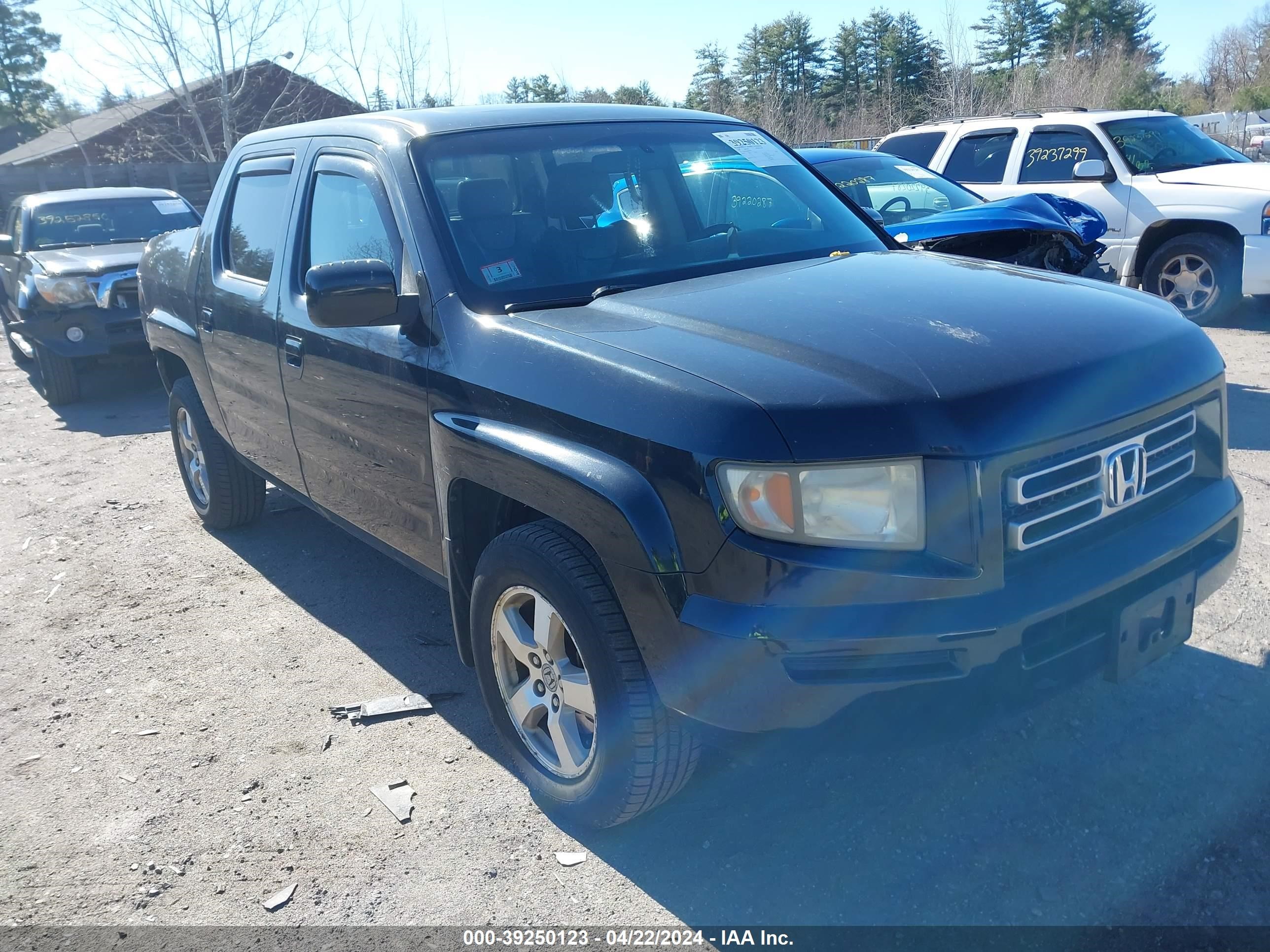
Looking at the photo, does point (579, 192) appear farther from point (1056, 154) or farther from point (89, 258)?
point (89, 258)

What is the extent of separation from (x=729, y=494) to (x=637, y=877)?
45.8 inches

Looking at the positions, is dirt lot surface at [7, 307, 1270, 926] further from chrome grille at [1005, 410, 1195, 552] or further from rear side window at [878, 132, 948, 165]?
rear side window at [878, 132, 948, 165]

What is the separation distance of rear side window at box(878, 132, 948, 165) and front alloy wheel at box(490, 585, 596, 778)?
8706mm

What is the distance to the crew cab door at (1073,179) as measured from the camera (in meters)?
9.31

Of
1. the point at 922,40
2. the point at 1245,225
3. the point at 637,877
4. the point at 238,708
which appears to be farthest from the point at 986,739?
the point at 922,40

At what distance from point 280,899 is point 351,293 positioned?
1.68 m

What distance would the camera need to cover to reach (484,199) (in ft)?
11.0

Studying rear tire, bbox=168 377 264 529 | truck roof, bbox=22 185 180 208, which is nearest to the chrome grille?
rear tire, bbox=168 377 264 529

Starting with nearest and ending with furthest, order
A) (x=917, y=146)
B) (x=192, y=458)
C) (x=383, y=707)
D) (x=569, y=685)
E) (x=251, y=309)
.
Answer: (x=569, y=685), (x=383, y=707), (x=251, y=309), (x=192, y=458), (x=917, y=146)

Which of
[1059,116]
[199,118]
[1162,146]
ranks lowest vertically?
[1162,146]

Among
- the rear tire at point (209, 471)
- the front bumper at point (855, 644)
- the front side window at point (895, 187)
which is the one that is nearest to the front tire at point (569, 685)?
the front bumper at point (855, 644)

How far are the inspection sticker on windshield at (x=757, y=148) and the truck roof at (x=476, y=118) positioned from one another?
0.31 ft

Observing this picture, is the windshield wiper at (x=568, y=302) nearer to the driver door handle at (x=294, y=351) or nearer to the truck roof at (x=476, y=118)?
the truck roof at (x=476, y=118)

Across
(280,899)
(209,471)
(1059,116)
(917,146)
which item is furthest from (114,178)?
(280,899)
